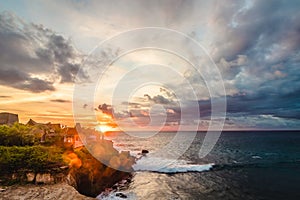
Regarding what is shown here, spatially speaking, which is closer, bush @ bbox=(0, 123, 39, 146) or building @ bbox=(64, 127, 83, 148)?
bush @ bbox=(0, 123, 39, 146)

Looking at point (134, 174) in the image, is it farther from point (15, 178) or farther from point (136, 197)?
point (15, 178)

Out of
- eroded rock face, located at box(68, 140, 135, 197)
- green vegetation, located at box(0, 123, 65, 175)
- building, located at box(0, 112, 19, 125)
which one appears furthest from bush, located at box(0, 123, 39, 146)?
building, located at box(0, 112, 19, 125)

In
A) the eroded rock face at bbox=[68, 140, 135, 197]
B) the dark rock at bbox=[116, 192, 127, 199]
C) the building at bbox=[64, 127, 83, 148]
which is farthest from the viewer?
the building at bbox=[64, 127, 83, 148]

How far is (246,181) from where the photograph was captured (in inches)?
1342

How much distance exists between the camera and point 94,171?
27672 millimetres

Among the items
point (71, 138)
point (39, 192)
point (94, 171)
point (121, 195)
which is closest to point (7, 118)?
point (71, 138)

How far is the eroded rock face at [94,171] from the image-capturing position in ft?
75.4

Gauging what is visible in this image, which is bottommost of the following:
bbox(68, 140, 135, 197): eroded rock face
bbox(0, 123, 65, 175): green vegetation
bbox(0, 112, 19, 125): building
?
bbox(68, 140, 135, 197): eroded rock face

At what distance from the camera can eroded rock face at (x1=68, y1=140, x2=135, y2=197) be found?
22986mm

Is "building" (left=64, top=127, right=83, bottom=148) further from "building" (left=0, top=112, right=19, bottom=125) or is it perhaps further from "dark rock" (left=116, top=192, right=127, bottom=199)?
"building" (left=0, top=112, right=19, bottom=125)

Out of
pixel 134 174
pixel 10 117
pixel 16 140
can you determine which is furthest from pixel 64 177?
pixel 10 117

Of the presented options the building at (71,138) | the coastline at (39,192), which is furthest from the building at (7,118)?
the coastline at (39,192)

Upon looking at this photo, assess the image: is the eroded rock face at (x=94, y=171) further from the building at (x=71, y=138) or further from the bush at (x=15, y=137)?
the bush at (x=15, y=137)

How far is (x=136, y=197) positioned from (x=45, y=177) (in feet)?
40.7
